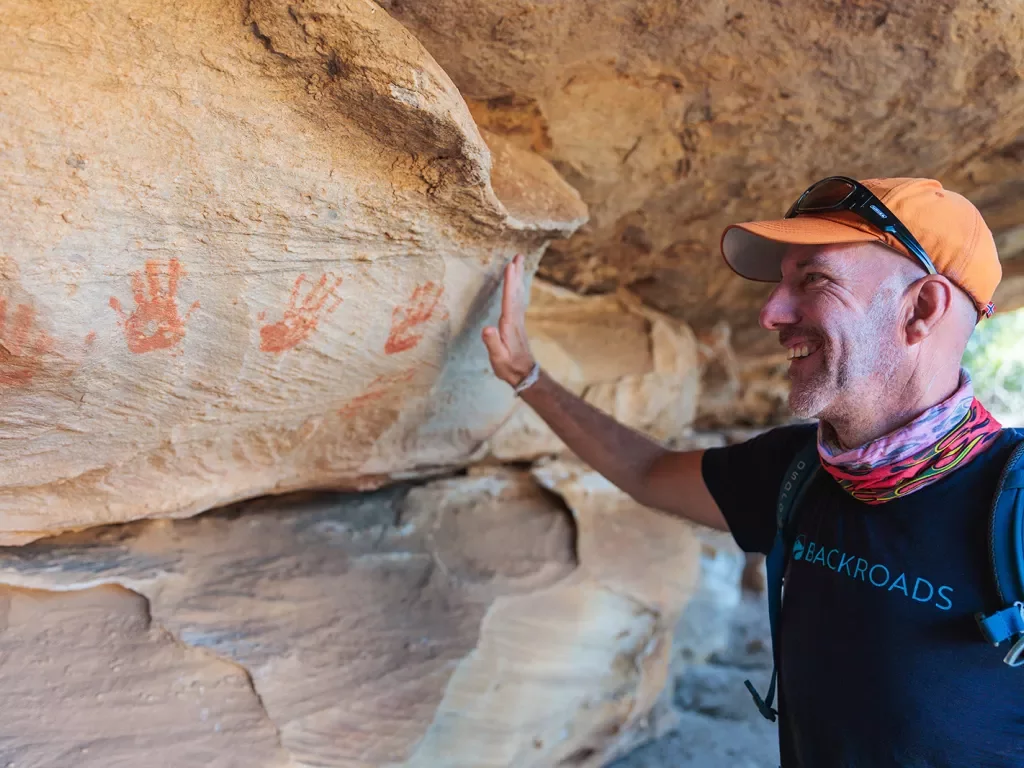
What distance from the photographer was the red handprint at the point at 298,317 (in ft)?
4.78

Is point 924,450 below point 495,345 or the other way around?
the other way around

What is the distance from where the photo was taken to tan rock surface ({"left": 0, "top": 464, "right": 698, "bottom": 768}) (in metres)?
1.51

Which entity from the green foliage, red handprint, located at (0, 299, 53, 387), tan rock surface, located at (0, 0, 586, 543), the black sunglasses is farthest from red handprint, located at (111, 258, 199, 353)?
the green foliage

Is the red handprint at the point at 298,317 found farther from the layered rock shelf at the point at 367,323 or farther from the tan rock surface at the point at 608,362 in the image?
the tan rock surface at the point at 608,362

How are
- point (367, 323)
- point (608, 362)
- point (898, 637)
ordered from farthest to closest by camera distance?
point (608, 362) < point (367, 323) < point (898, 637)

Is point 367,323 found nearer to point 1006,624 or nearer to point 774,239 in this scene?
point 774,239

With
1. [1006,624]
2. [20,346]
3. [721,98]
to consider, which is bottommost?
[20,346]

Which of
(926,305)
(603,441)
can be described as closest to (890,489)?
(926,305)

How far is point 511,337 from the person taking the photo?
1811 millimetres

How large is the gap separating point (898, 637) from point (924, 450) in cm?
30

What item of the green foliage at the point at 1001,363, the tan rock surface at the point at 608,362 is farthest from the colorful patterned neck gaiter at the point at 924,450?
the green foliage at the point at 1001,363

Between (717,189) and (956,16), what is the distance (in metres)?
0.74

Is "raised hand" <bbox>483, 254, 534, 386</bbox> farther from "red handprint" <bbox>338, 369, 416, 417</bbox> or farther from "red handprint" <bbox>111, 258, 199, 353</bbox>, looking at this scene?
"red handprint" <bbox>111, 258, 199, 353</bbox>

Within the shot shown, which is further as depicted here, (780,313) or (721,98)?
(721,98)
